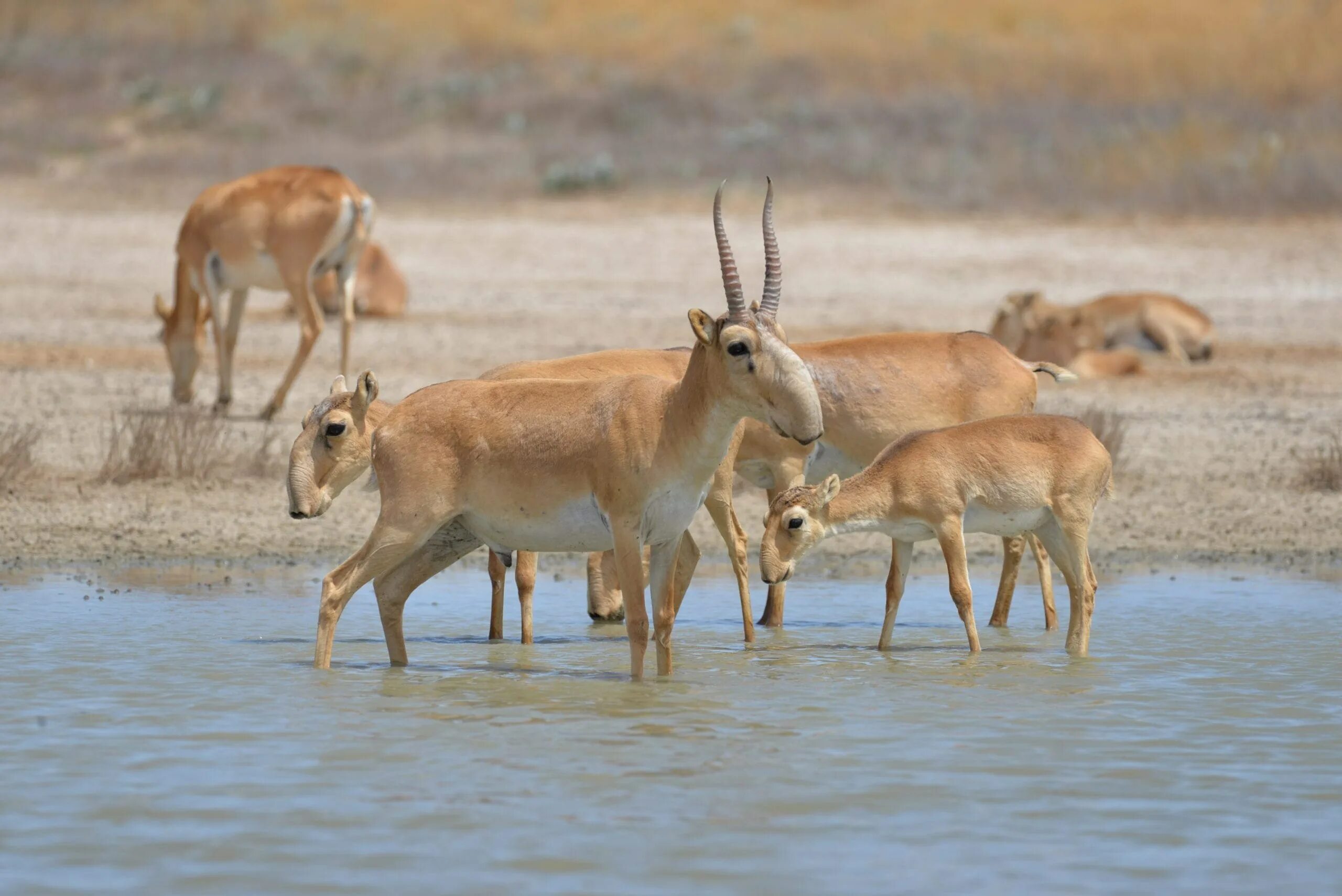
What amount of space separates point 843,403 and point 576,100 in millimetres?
26469

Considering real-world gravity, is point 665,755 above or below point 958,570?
below

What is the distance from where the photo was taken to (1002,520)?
9.81 metres

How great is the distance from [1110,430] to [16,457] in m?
7.94

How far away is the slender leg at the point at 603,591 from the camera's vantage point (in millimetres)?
10953

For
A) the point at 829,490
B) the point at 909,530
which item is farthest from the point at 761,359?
the point at 909,530

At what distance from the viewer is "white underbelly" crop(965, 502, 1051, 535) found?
9.77 m

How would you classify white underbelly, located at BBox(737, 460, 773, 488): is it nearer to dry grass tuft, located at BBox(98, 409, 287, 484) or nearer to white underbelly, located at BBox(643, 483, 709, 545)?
white underbelly, located at BBox(643, 483, 709, 545)

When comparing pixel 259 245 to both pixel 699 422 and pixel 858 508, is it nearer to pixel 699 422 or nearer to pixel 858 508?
pixel 858 508

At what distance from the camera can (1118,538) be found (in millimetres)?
13602

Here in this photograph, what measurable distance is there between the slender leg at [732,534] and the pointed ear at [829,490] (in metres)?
0.53

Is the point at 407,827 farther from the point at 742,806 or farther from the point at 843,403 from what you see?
the point at 843,403

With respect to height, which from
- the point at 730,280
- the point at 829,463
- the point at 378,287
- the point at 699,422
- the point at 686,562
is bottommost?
the point at 686,562

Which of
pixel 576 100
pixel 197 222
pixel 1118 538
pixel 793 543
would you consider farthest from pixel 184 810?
pixel 576 100

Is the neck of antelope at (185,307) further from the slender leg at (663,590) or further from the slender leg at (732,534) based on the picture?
the slender leg at (663,590)
